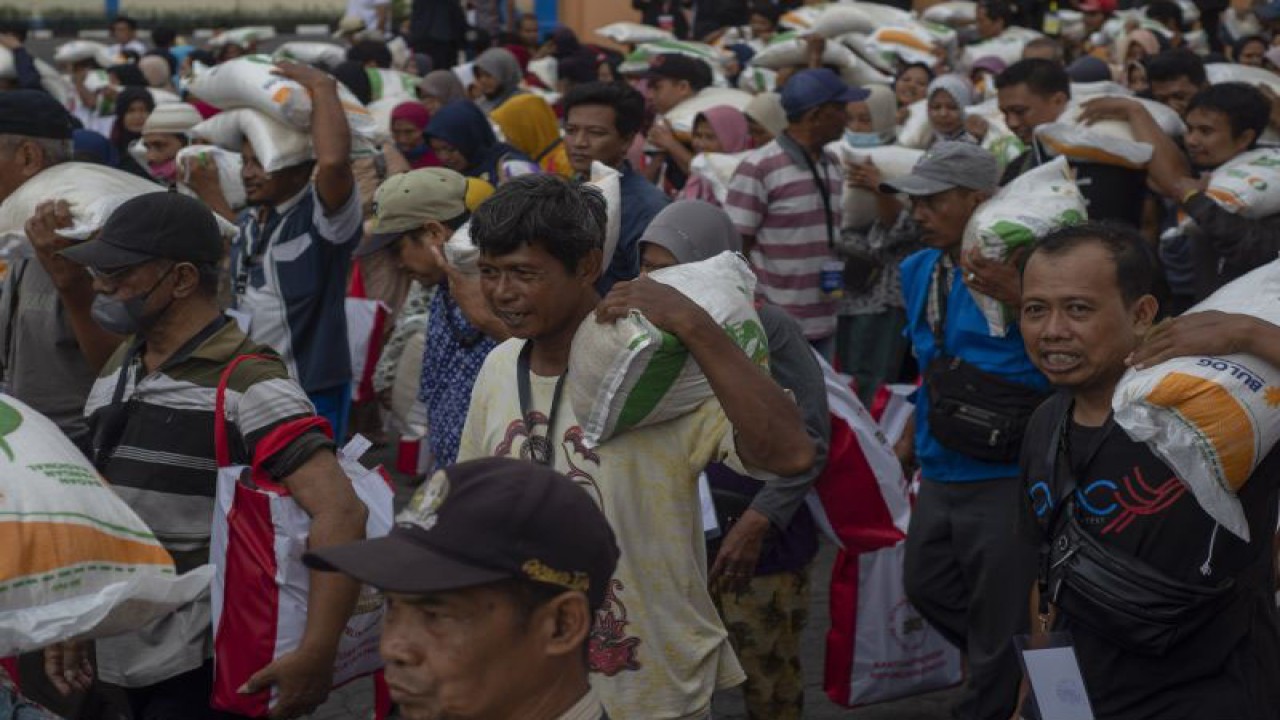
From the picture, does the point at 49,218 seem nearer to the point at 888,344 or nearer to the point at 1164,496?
the point at 1164,496

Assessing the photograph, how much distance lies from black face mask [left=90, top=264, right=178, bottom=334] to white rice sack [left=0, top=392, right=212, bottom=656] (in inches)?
18.6

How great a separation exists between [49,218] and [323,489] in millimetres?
1623

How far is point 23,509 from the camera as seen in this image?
3.20 m

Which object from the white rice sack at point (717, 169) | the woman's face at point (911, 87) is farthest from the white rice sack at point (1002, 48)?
the white rice sack at point (717, 169)

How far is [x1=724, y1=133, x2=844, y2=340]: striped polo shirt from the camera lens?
7.59 meters

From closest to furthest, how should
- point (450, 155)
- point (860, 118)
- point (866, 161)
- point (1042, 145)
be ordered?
1. point (1042, 145)
2. point (866, 161)
3. point (450, 155)
4. point (860, 118)

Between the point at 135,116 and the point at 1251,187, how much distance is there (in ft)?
27.7

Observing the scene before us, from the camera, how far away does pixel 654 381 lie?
10.6 ft

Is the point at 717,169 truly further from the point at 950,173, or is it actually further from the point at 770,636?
the point at 770,636

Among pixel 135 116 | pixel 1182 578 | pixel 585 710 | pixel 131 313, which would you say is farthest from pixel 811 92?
pixel 135 116

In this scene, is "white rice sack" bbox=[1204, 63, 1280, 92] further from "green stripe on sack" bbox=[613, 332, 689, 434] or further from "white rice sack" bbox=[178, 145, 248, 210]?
"green stripe on sack" bbox=[613, 332, 689, 434]

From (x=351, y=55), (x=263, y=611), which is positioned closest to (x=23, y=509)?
(x=263, y=611)

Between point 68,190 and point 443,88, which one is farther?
point 443,88

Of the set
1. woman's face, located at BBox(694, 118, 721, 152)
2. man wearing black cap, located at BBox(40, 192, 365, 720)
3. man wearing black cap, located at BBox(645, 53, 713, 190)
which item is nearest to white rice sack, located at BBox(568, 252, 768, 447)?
man wearing black cap, located at BBox(40, 192, 365, 720)
